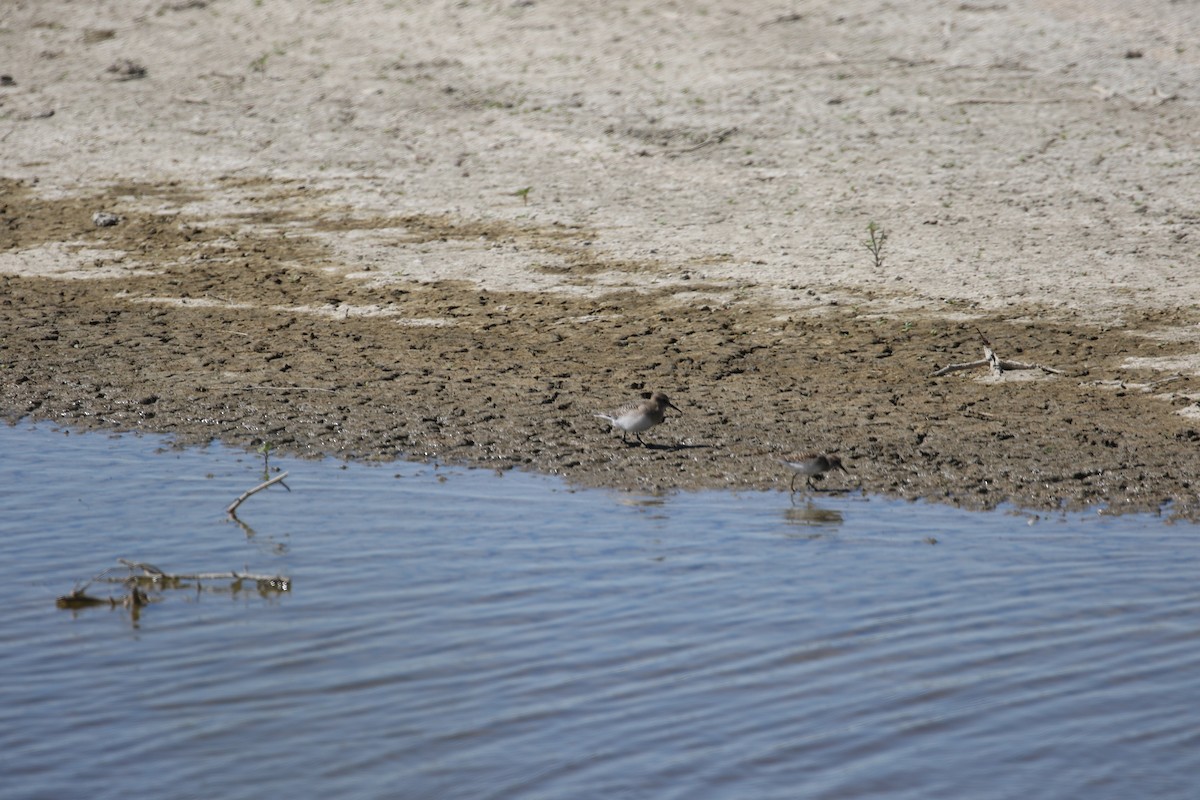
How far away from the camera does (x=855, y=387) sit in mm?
10586

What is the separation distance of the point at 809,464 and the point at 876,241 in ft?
17.8

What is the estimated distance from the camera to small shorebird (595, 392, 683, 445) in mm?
9336

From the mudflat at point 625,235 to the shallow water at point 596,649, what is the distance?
1.00 m

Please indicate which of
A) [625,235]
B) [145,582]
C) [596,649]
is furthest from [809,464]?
[625,235]

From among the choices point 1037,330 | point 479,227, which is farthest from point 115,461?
point 1037,330

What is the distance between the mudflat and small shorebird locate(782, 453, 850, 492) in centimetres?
14

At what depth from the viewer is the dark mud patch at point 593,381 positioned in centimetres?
913

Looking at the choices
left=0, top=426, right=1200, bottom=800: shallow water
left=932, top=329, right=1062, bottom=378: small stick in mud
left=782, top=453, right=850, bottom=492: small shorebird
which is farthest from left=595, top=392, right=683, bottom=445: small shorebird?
left=932, top=329, right=1062, bottom=378: small stick in mud

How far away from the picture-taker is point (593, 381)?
1097 cm

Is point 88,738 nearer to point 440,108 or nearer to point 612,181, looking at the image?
point 612,181

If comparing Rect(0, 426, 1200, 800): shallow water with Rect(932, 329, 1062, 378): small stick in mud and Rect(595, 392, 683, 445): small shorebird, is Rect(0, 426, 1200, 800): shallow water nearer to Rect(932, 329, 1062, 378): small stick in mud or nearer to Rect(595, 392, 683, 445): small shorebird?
Rect(595, 392, 683, 445): small shorebird

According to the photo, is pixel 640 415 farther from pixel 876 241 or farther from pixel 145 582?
pixel 876 241

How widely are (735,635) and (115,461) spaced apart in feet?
16.3

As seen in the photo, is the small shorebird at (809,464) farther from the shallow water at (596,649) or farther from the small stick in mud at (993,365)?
the small stick in mud at (993,365)
